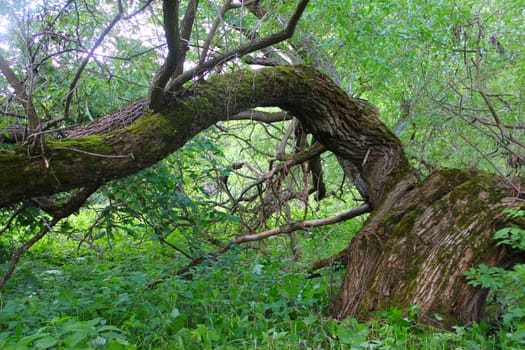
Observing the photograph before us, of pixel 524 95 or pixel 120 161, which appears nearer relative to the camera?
pixel 120 161

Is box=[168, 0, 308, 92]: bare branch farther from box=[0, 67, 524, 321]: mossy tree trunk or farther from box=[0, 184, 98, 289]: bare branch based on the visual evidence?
box=[0, 184, 98, 289]: bare branch

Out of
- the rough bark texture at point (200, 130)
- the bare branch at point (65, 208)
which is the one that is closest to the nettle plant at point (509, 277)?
the rough bark texture at point (200, 130)

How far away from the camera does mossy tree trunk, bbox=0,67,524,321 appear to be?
2.81 m

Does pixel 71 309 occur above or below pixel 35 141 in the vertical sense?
below

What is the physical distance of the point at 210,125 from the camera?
3631 mm

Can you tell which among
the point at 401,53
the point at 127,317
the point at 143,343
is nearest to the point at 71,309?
the point at 127,317

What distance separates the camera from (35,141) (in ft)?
8.68

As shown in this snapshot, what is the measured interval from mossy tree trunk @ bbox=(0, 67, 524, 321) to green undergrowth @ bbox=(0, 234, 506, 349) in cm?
26

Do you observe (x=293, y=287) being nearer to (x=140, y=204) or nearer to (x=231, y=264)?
(x=231, y=264)

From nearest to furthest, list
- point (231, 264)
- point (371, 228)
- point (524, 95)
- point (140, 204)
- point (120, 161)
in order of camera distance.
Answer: point (120, 161), point (371, 228), point (140, 204), point (231, 264), point (524, 95)

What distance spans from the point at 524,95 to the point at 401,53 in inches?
70.8

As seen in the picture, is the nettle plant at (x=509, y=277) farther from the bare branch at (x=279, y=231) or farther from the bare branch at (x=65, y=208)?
the bare branch at (x=65, y=208)

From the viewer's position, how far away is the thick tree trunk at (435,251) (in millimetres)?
3145

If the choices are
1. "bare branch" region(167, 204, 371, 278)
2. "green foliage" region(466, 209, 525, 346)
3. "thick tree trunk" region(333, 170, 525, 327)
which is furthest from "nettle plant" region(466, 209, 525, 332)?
"bare branch" region(167, 204, 371, 278)
